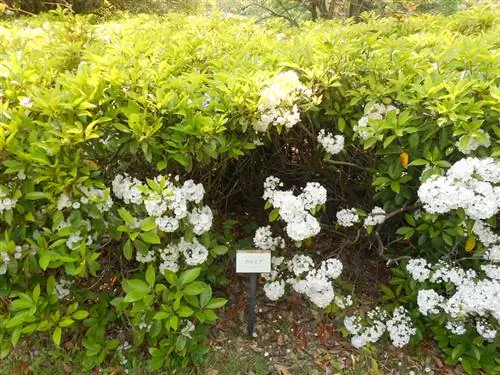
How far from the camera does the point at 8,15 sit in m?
6.08

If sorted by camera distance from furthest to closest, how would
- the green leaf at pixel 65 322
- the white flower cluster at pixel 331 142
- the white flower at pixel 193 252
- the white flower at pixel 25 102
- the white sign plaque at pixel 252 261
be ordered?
1. the white flower cluster at pixel 331 142
2. the white sign plaque at pixel 252 261
3. the white flower at pixel 193 252
4. the green leaf at pixel 65 322
5. the white flower at pixel 25 102

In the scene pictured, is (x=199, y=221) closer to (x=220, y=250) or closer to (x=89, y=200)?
(x=220, y=250)

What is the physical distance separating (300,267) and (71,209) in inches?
49.5

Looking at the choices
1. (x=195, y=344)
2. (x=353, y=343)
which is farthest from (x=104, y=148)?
(x=353, y=343)

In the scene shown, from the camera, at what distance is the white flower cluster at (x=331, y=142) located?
8.32 feet

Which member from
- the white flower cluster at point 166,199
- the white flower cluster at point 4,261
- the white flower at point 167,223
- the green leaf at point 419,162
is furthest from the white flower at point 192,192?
the green leaf at point 419,162

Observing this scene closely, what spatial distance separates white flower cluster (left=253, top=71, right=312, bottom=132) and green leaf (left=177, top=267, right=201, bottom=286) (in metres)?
0.80

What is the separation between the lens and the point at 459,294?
91.1 inches

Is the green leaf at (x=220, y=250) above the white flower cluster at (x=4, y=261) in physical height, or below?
below

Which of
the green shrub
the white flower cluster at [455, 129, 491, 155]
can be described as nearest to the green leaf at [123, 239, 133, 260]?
the green shrub

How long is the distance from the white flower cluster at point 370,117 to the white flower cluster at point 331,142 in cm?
12

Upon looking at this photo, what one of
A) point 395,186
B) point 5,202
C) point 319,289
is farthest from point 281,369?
point 5,202

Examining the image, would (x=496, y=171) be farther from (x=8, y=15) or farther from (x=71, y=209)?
(x=8, y=15)

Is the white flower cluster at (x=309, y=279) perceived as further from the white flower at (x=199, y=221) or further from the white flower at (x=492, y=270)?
the white flower at (x=492, y=270)
